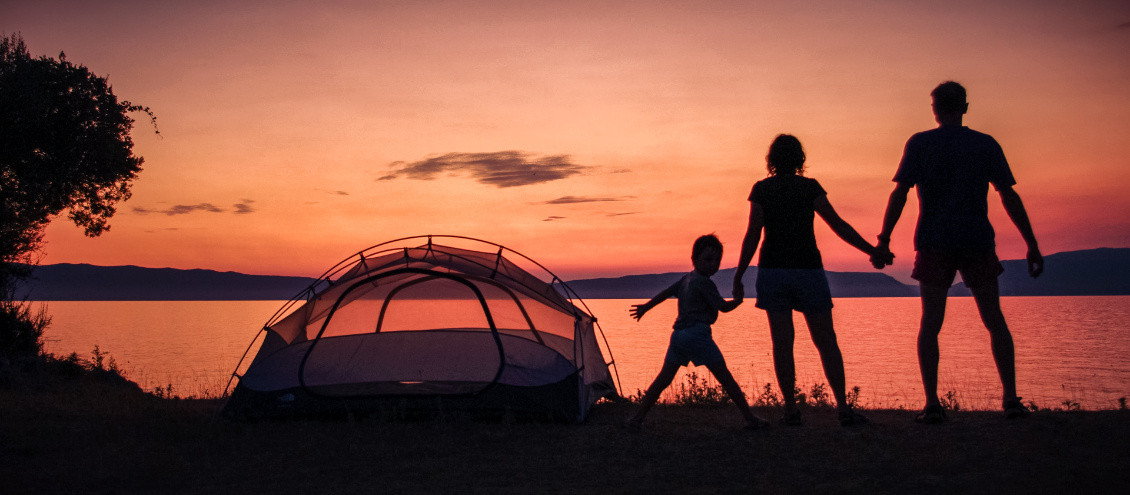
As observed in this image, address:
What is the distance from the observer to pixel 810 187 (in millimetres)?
6340

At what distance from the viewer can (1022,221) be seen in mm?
5820

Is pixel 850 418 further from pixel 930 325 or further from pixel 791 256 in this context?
pixel 791 256

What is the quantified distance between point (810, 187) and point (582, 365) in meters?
3.33

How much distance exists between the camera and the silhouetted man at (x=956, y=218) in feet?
19.0

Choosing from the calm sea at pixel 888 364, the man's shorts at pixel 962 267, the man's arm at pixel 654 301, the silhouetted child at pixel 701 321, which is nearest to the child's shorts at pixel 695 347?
the silhouetted child at pixel 701 321

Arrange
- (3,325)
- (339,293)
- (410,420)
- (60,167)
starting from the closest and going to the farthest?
(410,420)
(339,293)
(60,167)
(3,325)

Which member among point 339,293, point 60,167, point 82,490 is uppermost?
point 60,167

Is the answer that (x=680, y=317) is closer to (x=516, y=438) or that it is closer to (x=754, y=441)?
(x=754, y=441)

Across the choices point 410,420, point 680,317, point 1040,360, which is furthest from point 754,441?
point 1040,360

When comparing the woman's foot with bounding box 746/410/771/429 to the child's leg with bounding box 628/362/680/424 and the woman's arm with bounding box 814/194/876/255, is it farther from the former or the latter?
the woman's arm with bounding box 814/194/876/255

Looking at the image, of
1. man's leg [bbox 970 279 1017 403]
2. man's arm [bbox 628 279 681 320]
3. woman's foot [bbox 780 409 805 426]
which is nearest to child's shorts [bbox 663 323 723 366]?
man's arm [bbox 628 279 681 320]

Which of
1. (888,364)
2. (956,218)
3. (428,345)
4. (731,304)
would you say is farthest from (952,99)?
(888,364)

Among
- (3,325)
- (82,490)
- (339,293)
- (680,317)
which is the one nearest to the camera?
(82,490)

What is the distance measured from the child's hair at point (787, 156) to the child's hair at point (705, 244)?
0.78m
